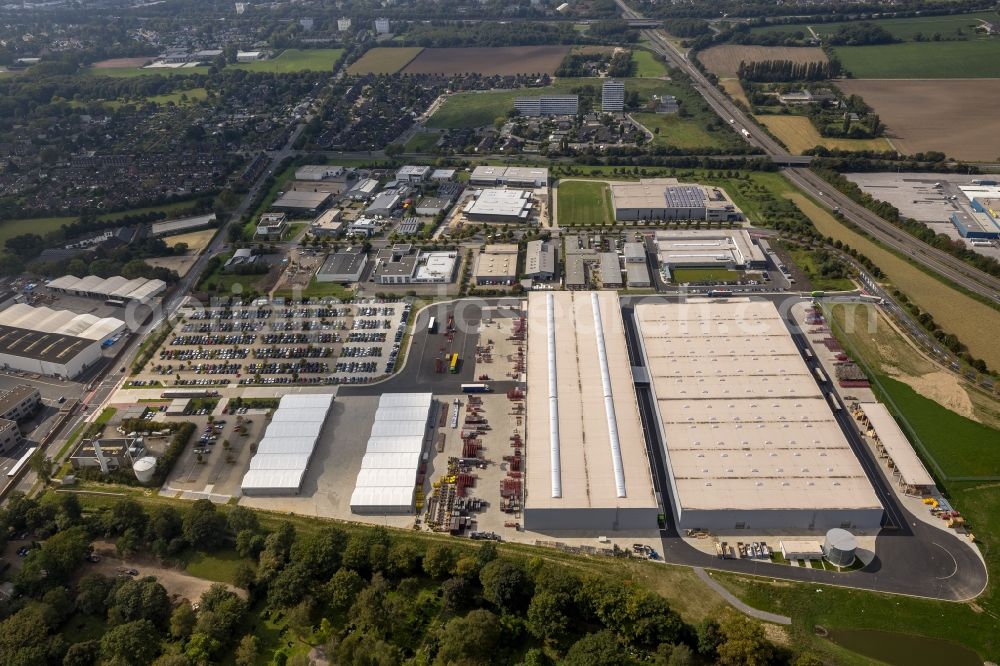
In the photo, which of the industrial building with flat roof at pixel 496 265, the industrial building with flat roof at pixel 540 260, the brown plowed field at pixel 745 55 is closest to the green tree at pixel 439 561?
the industrial building with flat roof at pixel 496 265

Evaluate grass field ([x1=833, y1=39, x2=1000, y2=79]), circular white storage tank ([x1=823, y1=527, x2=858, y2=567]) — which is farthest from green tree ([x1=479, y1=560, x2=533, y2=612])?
grass field ([x1=833, y1=39, x2=1000, y2=79])

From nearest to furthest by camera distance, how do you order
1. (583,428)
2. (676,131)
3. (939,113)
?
(583,428) → (939,113) → (676,131)

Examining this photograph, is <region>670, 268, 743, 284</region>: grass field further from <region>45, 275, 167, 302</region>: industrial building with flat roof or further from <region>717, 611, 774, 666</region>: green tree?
<region>45, 275, 167, 302</region>: industrial building with flat roof

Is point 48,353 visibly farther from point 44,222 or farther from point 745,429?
point 745,429

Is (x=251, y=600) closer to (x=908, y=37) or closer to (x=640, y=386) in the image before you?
(x=640, y=386)

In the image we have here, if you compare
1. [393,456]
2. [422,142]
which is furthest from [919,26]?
[393,456]

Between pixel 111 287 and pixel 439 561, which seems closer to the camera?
pixel 439 561

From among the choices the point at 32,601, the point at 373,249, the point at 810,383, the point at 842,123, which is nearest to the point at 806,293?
the point at 810,383
